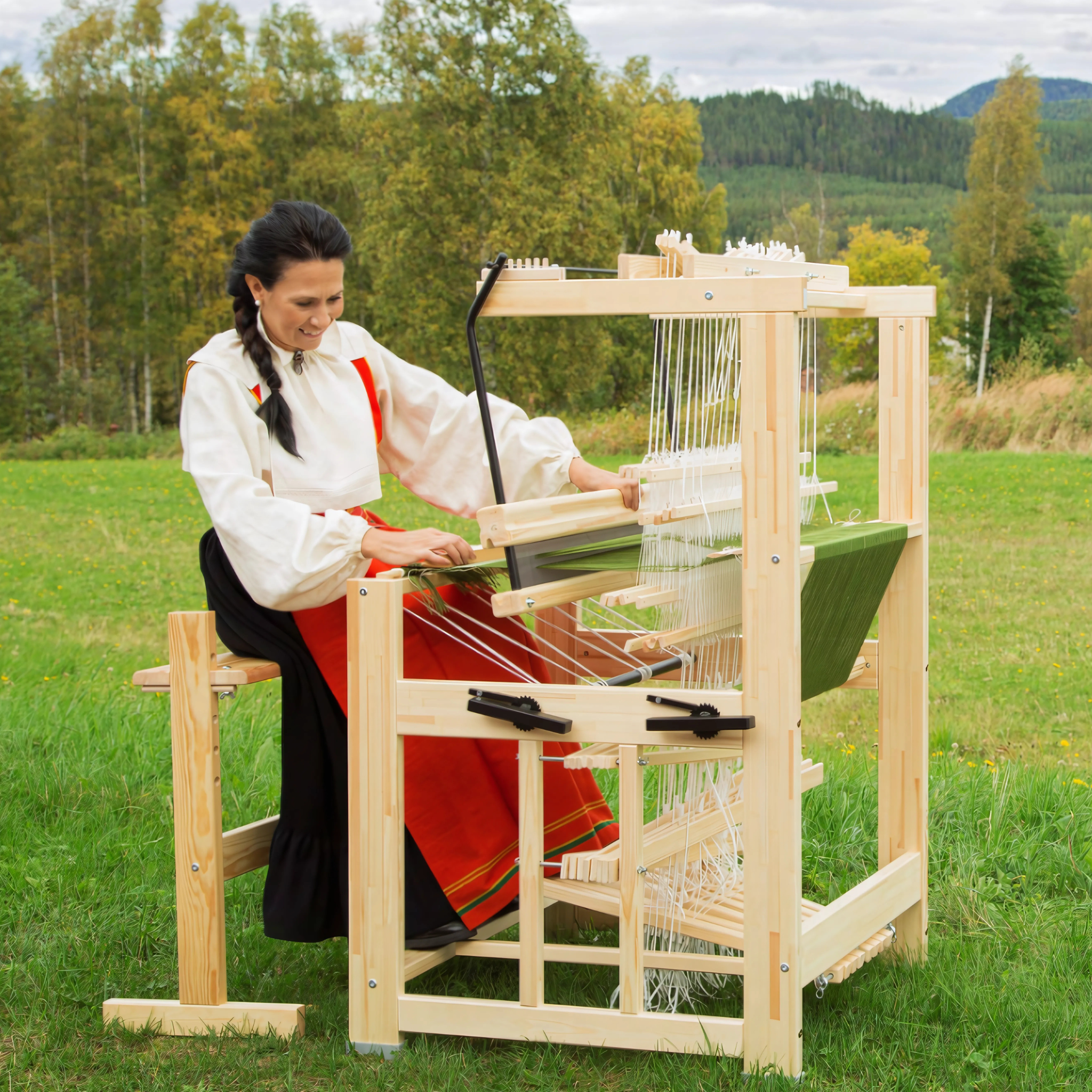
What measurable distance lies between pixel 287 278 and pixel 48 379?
3074 cm

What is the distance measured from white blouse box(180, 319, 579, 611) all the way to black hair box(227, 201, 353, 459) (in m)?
0.02

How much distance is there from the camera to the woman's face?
2.68 m

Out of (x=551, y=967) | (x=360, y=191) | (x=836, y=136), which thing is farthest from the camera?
(x=836, y=136)

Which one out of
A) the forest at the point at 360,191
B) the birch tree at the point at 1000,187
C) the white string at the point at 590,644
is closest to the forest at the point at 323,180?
the forest at the point at 360,191

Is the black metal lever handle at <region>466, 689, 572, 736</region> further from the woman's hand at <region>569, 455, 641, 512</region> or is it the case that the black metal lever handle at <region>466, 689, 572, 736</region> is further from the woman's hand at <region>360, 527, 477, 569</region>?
the woman's hand at <region>569, 455, 641, 512</region>

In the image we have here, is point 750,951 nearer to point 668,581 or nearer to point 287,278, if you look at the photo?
point 668,581

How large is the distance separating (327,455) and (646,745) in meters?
0.94

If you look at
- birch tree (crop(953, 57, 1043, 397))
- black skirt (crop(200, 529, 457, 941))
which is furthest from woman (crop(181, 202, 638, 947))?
birch tree (crop(953, 57, 1043, 397))

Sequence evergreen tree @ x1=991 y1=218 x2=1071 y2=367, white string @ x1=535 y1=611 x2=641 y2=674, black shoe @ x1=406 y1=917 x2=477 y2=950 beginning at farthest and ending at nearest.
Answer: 1. evergreen tree @ x1=991 y1=218 x2=1071 y2=367
2. white string @ x1=535 y1=611 x2=641 y2=674
3. black shoe @ x1=406 y1=917 x2=477 y2=950

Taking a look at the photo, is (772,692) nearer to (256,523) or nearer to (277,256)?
(256,523)

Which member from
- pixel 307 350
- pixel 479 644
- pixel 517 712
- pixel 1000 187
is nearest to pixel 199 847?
pixel 479 644

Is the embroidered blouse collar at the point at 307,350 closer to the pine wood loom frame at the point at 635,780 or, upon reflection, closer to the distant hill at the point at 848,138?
the pine wood loom frame at the point at 635,780

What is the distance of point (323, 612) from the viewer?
269cm

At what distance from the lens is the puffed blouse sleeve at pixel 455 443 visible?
2922 millimetres
